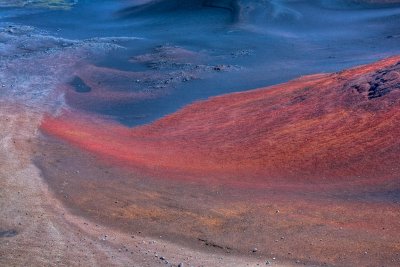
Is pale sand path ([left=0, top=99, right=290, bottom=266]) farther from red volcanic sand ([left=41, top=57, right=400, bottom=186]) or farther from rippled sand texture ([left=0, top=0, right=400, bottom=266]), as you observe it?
red volcanic sand ([left=41, top=57, right=400, bottom=186])

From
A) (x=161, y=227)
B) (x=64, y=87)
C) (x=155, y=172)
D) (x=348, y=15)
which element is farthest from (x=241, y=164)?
(x=348, y=15)

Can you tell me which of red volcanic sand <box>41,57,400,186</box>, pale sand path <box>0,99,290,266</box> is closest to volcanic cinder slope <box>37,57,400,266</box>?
red volcanic sand <box>41,57,400,186</box>

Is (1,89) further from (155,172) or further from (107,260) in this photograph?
(107,260)

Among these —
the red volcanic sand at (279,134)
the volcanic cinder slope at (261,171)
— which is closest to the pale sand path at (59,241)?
the volcanic cinder slope at (261,171)

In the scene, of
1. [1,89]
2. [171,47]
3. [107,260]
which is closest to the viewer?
[107,260]

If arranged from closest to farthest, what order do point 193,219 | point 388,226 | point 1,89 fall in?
point 388,226
point 193,219
point 1,89

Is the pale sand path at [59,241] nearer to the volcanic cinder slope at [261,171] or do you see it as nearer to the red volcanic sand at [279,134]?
the volcanic cinder slope at [261,171]
